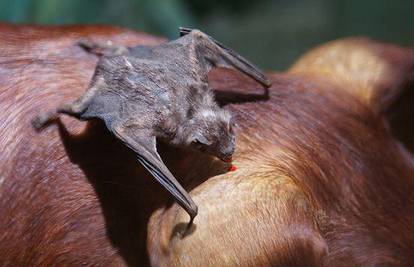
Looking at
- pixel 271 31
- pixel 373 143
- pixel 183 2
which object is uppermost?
pixel 373 143

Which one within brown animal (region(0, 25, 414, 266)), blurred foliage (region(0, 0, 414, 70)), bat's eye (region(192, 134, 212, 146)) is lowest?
blurred foliage (region(0, 0, 414, 70))

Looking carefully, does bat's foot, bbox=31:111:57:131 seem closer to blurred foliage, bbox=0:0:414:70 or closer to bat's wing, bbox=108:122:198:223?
bat's wing, bbox=108:122:198:223

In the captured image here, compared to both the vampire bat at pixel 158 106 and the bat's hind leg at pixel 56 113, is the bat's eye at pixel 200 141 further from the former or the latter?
the bat's hind leg at pixel 56 113

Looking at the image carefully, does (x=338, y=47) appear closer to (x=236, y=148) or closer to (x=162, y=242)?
(x=236, y=148)

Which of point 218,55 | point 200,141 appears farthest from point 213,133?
point 218,55

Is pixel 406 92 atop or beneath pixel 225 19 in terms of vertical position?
atop

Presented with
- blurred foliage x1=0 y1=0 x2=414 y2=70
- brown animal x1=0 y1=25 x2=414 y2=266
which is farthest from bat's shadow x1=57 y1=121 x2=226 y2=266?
blurred foliage x1=0 y1=0 x2=414 y2=70

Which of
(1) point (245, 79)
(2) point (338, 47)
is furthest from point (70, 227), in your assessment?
(2) point (338, 47)
